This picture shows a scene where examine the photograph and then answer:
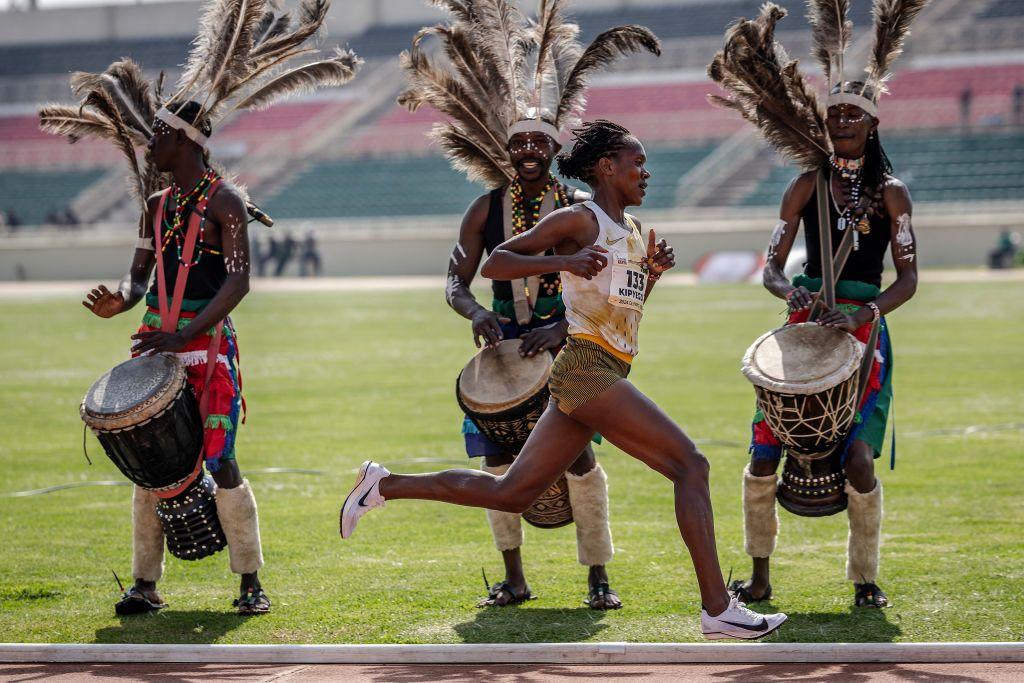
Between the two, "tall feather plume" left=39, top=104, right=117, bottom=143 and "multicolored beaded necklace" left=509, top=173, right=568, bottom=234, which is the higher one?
"tall feather plume" left=39, top=104, right=117, bottom=143

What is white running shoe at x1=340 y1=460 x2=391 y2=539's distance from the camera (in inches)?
223

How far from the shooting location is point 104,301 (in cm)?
639

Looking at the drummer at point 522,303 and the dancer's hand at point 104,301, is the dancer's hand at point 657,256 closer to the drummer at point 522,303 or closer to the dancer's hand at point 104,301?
the drummer at point 522,303

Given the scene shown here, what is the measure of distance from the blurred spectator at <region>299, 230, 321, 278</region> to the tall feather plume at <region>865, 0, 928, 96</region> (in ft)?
111

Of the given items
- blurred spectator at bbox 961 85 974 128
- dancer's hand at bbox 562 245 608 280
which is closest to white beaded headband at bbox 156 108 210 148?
dancer's hand at bbox 562 245 608 280

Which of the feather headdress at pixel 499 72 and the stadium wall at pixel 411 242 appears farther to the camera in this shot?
the stadium wall at pixel 411 242

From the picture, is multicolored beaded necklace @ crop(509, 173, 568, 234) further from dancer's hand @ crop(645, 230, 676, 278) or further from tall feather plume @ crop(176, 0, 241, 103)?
tall feather plume @ crop(176, 0, 241, 103)

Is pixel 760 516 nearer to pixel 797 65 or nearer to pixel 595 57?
pixel 797 65

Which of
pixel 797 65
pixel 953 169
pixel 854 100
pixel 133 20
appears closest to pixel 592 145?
pixel 854 100

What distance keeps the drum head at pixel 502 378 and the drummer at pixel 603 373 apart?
58 centimetres

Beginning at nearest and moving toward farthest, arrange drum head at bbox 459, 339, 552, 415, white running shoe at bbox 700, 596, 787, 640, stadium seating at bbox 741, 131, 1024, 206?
white running shoe at bbox 700, 596, 787, 640, drum head at bbox 459, 339, 552, 415, stadium seating at bbox 741, 131, 1024, 206

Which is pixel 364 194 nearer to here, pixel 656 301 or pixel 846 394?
pixel 656 301

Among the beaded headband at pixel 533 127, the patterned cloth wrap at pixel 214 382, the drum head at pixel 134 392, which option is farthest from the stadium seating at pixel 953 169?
the drum head at pixel 134 392

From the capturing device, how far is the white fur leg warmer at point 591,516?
21.0 feet
